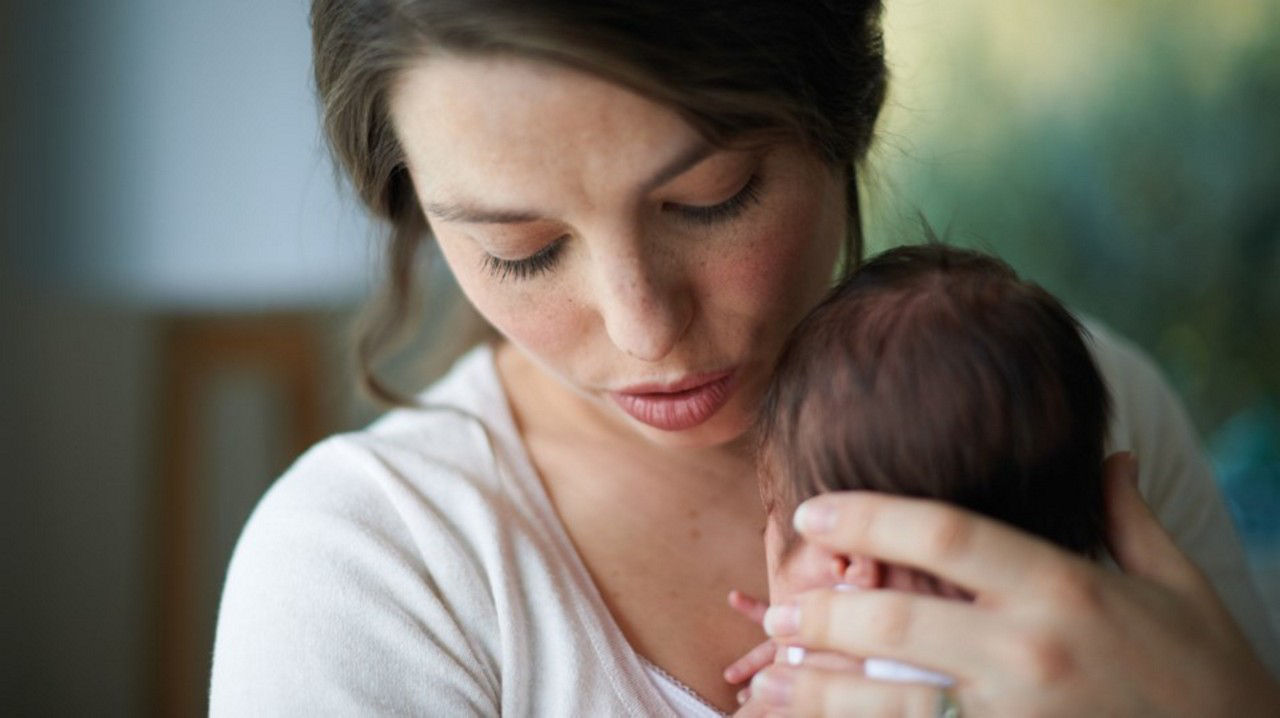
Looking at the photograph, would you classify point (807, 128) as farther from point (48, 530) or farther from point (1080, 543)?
point (48, 530)

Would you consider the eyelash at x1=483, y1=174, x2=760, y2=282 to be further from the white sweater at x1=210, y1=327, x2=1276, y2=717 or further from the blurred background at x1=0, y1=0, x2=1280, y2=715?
the blurred background at x1=0, y1=0, x2=1280, y2=715

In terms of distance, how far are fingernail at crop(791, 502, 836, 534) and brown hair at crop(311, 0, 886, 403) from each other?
0.30 meters

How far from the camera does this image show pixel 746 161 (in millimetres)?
1082

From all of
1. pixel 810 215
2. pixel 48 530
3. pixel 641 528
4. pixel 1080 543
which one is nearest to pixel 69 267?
pixel 48 530

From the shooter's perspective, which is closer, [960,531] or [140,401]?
[960,531]

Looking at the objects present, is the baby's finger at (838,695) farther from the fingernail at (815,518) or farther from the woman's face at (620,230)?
the woman's face at (620,230)

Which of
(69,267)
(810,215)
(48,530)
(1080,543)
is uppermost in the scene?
(810,215)

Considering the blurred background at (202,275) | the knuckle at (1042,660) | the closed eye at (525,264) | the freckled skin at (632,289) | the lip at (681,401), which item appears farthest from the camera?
the blurred background at (202,275)

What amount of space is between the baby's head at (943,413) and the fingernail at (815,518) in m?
0.07

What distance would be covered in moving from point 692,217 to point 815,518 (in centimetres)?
28

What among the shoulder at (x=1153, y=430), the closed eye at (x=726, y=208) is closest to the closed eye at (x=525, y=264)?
the closed eye at (x=726, y=208)

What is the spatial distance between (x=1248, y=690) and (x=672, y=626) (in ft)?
1.69

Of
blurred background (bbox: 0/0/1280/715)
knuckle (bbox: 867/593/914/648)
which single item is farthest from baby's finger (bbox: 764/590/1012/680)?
blurred background (bbox: 0/0/1280/715)

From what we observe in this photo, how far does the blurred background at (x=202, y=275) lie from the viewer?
288 centimetres
